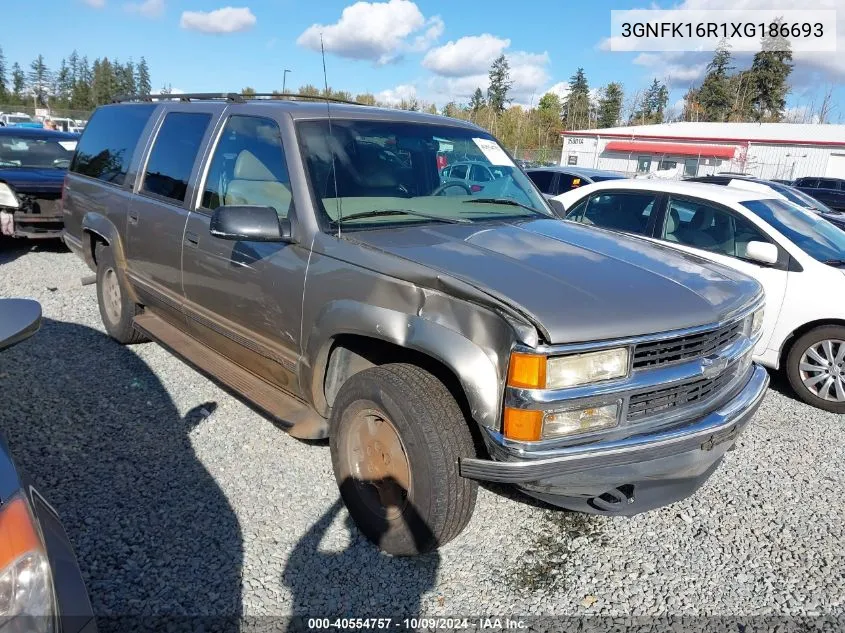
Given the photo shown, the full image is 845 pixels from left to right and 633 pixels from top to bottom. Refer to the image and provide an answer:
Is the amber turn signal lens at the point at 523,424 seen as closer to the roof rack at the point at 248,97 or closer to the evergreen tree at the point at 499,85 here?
the roof rack at the point at 248,97

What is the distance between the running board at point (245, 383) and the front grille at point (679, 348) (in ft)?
5.20

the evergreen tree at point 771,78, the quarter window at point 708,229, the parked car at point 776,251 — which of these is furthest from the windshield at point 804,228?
the evergreen tree at point 771,78

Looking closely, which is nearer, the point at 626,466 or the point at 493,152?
the point at 626,466

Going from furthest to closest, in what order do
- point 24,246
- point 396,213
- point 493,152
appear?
point 24,246
point 493,152
point 396,213

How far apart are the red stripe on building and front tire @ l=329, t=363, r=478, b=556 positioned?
1494 inches

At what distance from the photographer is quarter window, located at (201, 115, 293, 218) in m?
3.39

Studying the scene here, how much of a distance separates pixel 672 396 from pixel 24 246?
33.3 feet

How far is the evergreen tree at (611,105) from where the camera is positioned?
239 ft

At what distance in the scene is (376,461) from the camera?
2.91 m

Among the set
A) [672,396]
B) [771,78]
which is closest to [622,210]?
[672,396]

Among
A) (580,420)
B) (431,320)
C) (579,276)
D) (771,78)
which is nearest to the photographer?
(580,420)

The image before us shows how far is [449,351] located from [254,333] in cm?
154

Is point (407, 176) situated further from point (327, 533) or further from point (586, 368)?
point (327, 533)

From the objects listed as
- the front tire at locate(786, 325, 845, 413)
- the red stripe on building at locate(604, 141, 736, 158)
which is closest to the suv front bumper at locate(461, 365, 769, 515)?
the front tire at locate(786, 325, 845, 413)
